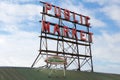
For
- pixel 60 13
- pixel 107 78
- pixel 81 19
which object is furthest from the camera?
pixel 81 19

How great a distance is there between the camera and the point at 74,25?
4659 centimetres

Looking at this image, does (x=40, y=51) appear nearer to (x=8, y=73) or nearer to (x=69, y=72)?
(x=69, y=72)

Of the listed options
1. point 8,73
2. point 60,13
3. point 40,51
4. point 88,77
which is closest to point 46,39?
point 40,51

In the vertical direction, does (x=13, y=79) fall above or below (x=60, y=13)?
below

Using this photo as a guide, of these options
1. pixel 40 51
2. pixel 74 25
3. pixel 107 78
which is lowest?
pixel 107 78

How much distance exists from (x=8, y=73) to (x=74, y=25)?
19410 millimetres

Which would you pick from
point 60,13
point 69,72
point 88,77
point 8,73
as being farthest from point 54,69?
point 60,13

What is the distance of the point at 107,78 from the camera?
38.7 m

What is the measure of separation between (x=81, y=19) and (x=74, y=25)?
1868 millimetres

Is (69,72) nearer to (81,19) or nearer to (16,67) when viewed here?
(16,67)

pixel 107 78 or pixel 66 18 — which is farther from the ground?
pixel 66 18

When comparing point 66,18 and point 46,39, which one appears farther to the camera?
point 66,18

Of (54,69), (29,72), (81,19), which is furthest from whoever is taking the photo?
(81,19)

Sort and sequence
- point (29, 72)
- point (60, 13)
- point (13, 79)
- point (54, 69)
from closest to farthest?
point (13, 79)
point (29, 72)
point (54, 69)
point (60, 13)
